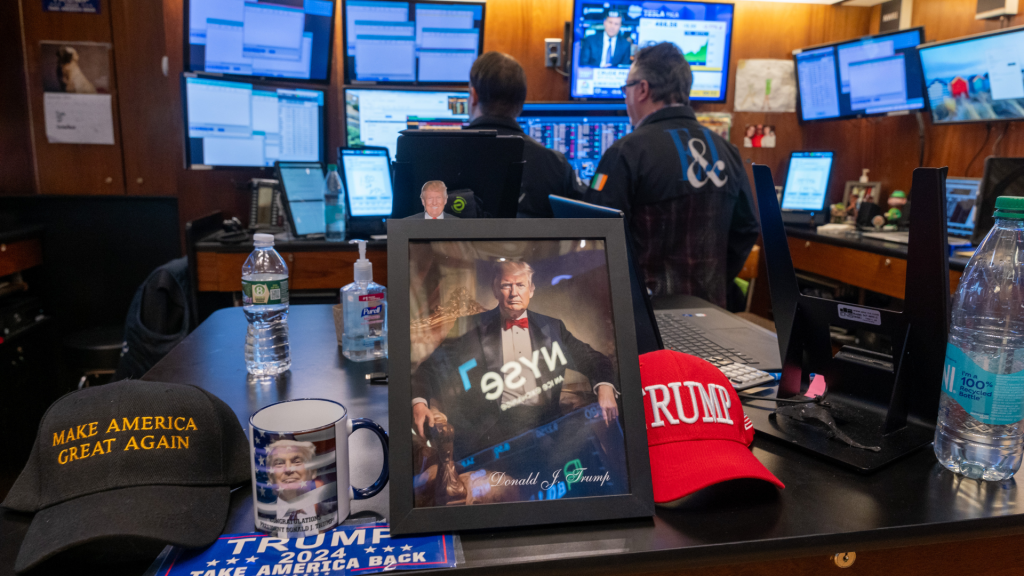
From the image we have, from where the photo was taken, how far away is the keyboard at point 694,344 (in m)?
1.12

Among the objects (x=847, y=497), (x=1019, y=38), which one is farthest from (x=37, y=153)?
(x=1019, y=38)

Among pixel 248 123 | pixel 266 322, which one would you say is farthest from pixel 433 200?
pixel 248 123

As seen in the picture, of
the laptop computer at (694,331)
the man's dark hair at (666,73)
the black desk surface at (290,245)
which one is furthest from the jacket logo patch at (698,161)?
the black desk surface at (290,245)

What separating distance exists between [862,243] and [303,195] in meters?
2.52

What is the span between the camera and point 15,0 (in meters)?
2.65

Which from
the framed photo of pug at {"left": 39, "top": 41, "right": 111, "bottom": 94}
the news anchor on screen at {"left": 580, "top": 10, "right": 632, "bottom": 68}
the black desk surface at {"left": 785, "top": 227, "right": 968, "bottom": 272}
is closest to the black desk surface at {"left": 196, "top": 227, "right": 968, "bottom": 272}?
the black desk surface at {"left": 785, "top": 227, "right": 968, "bottom": 272}

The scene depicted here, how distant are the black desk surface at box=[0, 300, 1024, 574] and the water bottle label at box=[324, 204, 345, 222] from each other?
194 centimetres

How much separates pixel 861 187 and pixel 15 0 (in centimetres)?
427

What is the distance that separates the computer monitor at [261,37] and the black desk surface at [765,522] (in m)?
2.45

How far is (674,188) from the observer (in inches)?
83.7

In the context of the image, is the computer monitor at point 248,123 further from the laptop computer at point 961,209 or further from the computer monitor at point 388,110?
the laptop computer at point 961,209

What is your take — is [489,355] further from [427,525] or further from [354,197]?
[354,197]

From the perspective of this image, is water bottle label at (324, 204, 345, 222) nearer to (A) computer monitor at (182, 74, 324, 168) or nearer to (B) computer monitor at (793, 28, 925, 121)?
(A) computer monitor at (182, 74, 324, 168)

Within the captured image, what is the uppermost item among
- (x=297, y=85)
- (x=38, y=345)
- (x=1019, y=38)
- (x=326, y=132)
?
(x=1019, y=38)
